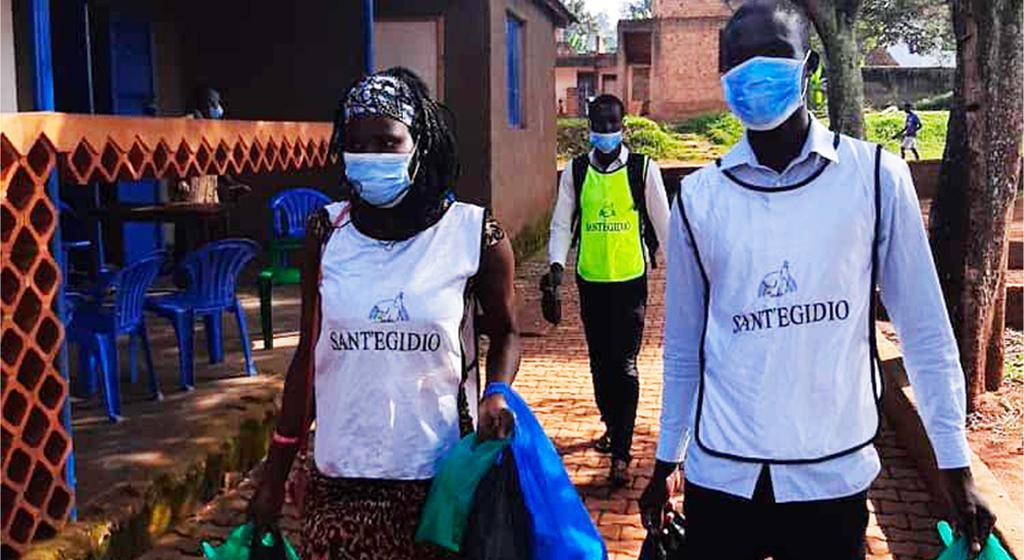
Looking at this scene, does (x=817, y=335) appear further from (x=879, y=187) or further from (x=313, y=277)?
(x=313, y=277)

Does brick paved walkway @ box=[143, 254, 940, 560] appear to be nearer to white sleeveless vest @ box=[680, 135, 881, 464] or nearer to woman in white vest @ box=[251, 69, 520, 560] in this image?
woman in white vest @ box=[251, 69, 520, 560]

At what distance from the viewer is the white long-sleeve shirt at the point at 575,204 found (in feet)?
17.0

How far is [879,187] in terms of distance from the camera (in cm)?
222

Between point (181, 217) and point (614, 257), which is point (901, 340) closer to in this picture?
point (614, 257)

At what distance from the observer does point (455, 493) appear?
2.30 metres

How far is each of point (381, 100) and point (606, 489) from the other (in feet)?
10.1

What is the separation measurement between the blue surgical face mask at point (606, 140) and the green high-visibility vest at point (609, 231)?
0.10 m

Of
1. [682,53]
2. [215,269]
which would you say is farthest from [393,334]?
[682,53]

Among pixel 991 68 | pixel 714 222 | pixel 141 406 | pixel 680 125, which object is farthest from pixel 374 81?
pixel 680 125

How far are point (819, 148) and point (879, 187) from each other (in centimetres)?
14

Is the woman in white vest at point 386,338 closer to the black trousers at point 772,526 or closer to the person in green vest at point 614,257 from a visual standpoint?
the black trousers at point 772,526

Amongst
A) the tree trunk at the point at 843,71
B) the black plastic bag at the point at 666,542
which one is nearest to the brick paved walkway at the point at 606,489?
the black plastic bag at the point at 666,542

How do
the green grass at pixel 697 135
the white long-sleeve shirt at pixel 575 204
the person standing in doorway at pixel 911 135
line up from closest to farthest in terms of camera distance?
1. the white long-sleeve shirt at pixel 575 204
2. the person standing in doorway at pixel 911 135
3. the green grass at pixel 697 135

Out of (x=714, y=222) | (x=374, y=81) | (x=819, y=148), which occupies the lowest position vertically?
(x=714, y=222)
